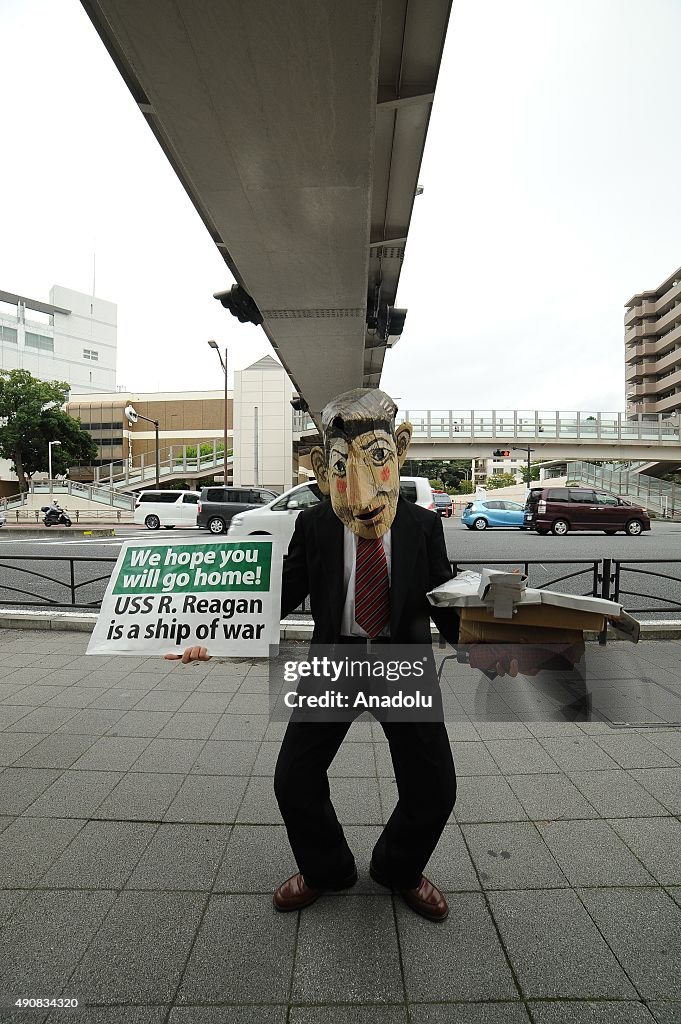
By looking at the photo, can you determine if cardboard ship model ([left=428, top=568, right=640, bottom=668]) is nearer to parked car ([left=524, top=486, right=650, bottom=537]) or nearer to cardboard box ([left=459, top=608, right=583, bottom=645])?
cardboard box ([left=459, top=608, right=583, bottom=645])

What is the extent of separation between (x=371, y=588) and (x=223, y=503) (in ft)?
69.0

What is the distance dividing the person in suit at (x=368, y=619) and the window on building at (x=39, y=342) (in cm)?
9335

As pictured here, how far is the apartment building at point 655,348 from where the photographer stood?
61719 millimetres

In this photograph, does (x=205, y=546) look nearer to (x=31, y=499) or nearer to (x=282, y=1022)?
(x=282, y=1022)

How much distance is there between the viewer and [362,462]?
230cm

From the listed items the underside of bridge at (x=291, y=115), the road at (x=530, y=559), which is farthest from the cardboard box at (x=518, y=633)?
the road at (x=530, y=559)

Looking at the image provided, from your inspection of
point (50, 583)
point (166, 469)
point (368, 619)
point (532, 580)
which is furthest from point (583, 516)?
point (166, 469)

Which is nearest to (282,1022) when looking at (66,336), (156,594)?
(156,594)

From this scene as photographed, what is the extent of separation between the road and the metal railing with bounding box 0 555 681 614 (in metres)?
0.02

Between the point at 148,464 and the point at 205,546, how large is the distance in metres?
42.6

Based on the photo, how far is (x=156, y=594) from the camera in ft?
8.01

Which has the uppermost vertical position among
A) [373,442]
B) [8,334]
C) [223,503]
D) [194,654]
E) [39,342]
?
[8,334]

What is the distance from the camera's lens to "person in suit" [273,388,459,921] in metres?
2.29

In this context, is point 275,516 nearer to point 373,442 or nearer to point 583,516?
point 373,442
